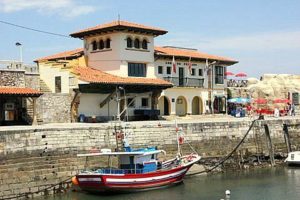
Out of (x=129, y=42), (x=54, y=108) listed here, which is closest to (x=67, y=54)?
(x=129, y=42)

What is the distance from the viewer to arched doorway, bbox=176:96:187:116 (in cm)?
4812

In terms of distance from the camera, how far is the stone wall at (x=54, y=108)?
35.8 m

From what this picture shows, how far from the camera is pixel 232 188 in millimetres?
30125

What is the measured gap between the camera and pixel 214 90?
50719mm

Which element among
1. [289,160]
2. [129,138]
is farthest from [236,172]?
[129,138]

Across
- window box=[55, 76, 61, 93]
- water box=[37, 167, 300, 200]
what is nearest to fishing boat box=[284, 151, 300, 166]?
water box=[37, 167, 300, 200]

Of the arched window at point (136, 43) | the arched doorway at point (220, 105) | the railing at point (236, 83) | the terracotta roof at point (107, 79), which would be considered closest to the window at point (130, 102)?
the terracotta roof at point (107, 79)

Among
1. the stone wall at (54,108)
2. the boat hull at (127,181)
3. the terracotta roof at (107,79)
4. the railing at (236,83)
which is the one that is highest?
the railing at (236,83)

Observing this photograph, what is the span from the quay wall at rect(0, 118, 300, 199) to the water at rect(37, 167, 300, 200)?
1.57 meters

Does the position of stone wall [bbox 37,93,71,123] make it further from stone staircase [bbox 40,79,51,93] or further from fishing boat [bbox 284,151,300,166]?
fishing boat [bbox 284,151,300,166]

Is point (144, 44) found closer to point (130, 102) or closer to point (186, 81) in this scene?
point (130, 102)

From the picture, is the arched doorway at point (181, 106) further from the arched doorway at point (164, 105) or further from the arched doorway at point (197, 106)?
the arched doorway at point (197, 106)

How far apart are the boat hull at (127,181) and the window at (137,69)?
1392 cm

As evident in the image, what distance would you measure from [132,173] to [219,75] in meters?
25.1
